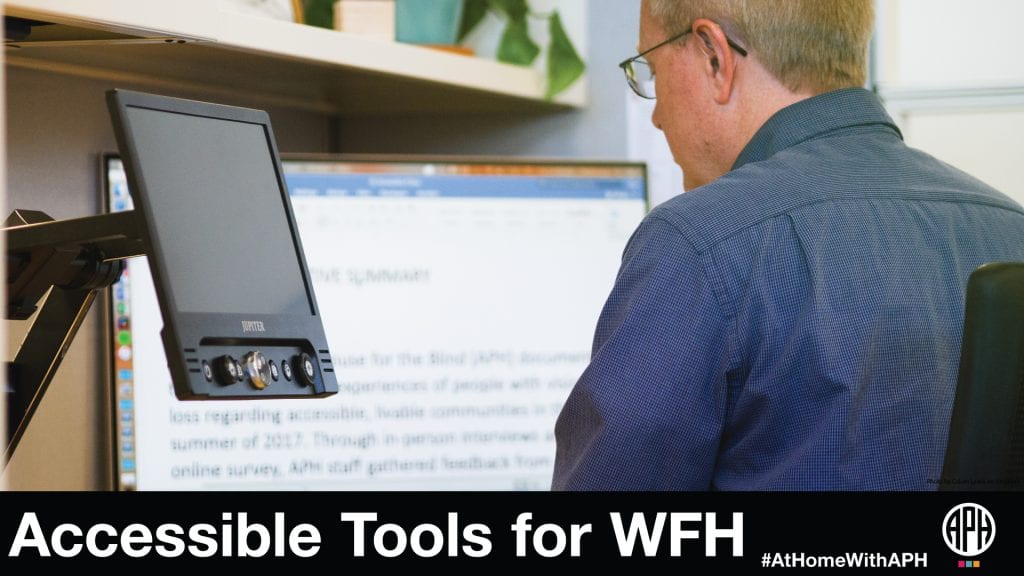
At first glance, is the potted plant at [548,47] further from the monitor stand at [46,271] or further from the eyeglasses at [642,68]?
the monitor stand at [46,271]

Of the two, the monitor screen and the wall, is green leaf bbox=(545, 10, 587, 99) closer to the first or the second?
the monitor screen

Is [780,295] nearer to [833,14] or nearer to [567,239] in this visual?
[833,14]

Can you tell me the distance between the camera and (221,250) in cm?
75

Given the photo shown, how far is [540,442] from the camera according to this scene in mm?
1476

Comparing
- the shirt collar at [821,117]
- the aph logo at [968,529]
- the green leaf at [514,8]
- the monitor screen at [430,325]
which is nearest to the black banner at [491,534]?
the aph logo at [968,529]

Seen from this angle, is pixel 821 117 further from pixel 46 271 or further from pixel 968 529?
pixel 46 271

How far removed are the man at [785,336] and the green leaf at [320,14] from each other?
647 mm

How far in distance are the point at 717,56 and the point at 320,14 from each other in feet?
1.92

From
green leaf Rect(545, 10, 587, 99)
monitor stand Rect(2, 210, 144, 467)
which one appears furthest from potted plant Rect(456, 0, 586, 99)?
monitor stand Rect(2, 210, 144, 467)

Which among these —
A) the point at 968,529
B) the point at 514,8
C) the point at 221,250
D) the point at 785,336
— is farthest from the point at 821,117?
the point at 514,8

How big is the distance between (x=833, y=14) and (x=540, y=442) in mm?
635

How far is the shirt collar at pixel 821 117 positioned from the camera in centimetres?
103

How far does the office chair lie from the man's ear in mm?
429

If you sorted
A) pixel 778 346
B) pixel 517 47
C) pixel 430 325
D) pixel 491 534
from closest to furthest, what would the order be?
pixel 491 534, pixel 778 346, pixel 430 325, pixel 517 47
